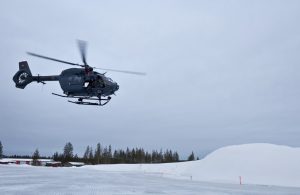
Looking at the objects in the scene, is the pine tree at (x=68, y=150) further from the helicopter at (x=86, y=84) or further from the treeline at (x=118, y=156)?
the helicopter at (x=86, y=84)

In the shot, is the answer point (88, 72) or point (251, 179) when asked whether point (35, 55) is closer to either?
point (88, 72)

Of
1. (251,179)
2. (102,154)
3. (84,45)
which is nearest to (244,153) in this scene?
(251,179)

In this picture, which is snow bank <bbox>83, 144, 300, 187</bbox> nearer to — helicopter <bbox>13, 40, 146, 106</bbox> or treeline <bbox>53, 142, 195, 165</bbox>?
helicopter <bbox>13, 40, 146, 106</bbox>

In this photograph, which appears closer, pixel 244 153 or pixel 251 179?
pixel 251 179

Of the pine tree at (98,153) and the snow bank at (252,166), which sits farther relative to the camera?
the pine tree at (98,153)

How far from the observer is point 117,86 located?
30.2 m

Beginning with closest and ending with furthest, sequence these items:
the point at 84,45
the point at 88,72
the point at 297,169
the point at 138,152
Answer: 1. the point at 84,45
2. the point at 88,72
3. the point at 297,169
4. the point at 138,152

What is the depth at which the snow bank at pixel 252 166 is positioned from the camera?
3756 centimetres

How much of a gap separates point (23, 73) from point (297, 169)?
104 ft

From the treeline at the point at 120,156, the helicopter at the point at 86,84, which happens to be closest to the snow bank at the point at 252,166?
the helicopter at the point at 86,84

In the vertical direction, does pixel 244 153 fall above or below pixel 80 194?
above

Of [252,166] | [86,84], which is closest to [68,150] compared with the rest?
[252,166]

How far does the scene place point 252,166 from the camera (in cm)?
4216

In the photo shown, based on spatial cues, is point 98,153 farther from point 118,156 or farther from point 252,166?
point 252,166
